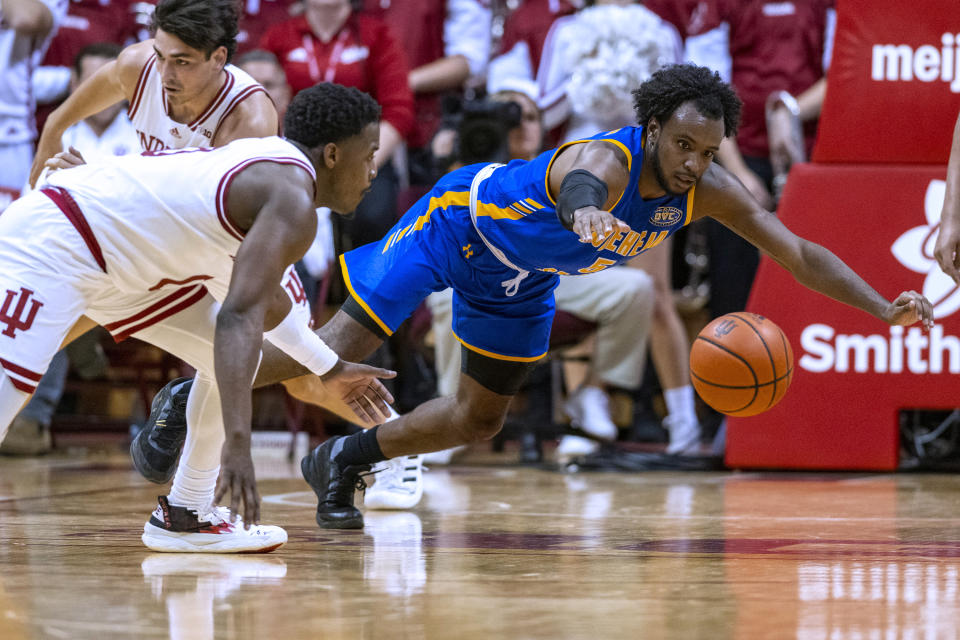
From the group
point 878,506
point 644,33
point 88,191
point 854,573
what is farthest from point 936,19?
point 88,191

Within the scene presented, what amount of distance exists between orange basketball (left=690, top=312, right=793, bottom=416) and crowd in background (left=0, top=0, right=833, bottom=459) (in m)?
2.19

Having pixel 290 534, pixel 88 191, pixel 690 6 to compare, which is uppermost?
pixel 690 6

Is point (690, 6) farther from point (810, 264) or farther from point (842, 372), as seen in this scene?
point (810, 264)

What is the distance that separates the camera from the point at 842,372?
6.45 meters

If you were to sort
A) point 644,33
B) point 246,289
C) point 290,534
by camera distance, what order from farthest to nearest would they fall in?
point 644,33, point 290,534, point 246,289

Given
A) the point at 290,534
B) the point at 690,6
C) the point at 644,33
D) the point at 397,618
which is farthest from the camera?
the point at 690,6

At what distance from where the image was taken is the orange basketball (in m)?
4.54

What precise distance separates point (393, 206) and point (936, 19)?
318 centimetres

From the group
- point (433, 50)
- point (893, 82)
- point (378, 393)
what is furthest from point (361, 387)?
point (433, 50)

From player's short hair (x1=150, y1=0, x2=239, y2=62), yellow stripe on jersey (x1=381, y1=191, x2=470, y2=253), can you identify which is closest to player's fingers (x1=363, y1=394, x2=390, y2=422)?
yellow stripe on jersey (x1=381, y1=191, x2=470, y2=253)

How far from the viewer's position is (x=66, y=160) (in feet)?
13.3

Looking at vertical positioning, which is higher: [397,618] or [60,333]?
[60,333]

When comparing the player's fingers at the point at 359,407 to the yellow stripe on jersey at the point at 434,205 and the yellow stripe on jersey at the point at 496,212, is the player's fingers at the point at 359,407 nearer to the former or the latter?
the yellow stripe on jersey at the point at 496,212

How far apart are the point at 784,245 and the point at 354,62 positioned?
3.88m
